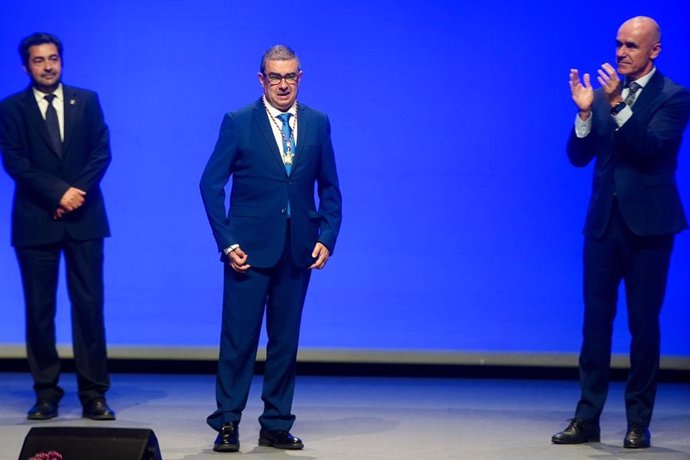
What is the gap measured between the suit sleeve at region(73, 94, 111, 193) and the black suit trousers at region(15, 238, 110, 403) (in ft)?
0.87

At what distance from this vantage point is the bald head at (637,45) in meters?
4.86

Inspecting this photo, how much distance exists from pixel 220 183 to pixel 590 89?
1.47 meters

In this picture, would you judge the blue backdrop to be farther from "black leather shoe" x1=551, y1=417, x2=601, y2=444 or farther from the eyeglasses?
the eyeglasses

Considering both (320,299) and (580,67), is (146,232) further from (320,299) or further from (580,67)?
(580,67)

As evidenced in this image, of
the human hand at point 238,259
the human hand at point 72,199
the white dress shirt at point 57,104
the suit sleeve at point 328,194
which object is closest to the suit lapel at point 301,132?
the suit sleeve at point 328,194

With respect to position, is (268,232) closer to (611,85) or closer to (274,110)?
(274,110)

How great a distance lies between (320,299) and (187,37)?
5.08 feet

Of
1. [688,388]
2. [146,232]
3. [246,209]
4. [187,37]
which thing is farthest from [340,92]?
[688,388]

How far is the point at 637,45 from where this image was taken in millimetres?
4883

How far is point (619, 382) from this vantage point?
22.4ft

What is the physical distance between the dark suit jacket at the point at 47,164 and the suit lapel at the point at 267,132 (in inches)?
40.8

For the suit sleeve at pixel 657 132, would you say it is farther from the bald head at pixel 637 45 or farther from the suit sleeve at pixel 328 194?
the suit sleeve at pixel 328 194

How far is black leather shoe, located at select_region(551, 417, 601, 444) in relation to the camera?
5090mm

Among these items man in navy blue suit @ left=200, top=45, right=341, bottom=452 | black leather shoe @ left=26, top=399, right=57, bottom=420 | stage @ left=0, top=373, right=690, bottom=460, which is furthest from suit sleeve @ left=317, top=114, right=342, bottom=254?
black leather shoe @ left=26, top=399, right=57, bottom=420
